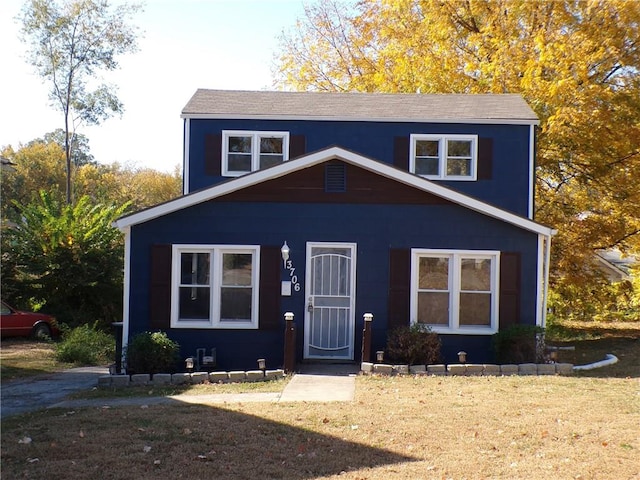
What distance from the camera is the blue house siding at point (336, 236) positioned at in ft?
45.3

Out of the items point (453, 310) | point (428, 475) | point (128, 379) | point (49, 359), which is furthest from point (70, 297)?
point (428, 475)

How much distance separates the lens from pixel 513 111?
17672 mm

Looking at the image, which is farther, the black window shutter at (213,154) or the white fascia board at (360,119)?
the black window shutter at (213,154)

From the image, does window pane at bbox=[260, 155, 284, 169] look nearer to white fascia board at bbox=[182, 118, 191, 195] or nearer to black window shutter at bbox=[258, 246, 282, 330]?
white fascia board at bbox=[182, 118, 191, 195]

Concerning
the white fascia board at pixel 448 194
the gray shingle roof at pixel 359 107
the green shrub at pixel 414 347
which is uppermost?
the gray shingle roof at pixel 359 107

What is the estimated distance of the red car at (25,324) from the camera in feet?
65.0

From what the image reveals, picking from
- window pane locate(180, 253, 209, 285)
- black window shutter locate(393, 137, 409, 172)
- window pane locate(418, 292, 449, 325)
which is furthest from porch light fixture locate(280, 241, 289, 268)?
black window shutter locate(393, 137, 409, 172)

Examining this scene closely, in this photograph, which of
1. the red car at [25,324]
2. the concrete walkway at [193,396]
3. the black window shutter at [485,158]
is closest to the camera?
the concrete walkway at [193,396]

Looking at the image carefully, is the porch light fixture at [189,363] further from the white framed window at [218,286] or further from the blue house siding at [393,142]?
the blue house siding at [393,142]

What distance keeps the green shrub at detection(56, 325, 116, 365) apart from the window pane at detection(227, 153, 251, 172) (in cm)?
524

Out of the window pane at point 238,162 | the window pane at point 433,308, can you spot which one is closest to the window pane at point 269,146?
the window pane at point 238,162

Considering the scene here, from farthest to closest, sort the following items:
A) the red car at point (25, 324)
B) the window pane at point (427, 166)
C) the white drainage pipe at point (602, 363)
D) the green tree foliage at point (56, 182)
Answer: the green tree foliage at point (56, 182), the red car at point (25, 324), the window pane at point (427, 166), the white drainage pipe at point (602, 363)

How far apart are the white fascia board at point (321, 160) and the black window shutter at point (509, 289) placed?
65cm

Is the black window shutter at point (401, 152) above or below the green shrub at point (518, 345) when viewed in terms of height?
above
